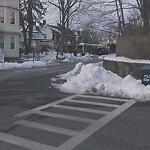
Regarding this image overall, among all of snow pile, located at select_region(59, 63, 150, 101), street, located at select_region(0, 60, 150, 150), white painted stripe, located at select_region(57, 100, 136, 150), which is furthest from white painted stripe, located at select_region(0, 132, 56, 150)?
snow pile, located at select_region(59, 63, 150, 101)

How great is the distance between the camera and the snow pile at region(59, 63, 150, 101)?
12535 millimetres

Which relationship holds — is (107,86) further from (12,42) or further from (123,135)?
(12,42)

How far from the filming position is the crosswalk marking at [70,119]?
6426mm

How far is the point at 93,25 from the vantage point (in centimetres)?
2808

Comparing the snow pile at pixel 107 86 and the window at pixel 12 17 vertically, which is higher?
the window at pixel 12 17

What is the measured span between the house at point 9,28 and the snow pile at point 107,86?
1069 inches

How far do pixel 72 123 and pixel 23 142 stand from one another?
1898mm

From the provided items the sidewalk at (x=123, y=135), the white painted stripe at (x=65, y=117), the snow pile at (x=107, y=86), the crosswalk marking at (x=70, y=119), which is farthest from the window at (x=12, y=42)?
the sidewalk at (x=123, y=135)

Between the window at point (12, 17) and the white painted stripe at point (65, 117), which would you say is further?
the window at point (12, 17)

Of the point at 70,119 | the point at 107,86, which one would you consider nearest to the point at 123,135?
the point at 70,119

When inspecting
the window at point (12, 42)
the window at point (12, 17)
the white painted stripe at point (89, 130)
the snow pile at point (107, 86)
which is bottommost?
the white painted stripe at point (89, 130)

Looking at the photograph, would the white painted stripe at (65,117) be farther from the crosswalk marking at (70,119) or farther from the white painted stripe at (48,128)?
the white painted stripe at (48,128)

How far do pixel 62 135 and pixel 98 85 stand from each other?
682 cm

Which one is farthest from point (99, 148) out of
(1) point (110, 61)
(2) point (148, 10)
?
(2) point (148, 10)
